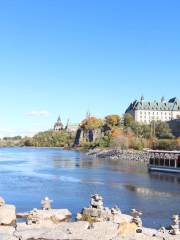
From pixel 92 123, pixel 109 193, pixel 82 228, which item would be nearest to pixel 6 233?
pixel 82 228

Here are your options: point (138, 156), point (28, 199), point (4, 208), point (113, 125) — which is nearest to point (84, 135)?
point (113, 125)

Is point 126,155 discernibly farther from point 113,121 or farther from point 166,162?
point 113,121

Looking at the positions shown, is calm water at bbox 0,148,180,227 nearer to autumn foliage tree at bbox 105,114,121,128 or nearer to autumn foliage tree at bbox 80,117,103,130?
autumn foliage tree at bbox 105,114,121,128

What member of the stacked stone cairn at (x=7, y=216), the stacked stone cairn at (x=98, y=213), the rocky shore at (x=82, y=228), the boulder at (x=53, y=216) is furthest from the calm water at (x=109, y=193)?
the stacked stone cairn at (x=7, y=216)

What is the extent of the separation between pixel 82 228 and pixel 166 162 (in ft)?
173

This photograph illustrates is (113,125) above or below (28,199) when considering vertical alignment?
above

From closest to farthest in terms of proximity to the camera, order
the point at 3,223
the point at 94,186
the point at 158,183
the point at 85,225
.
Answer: the point at 85,225 < the point at 3,223 < the point at 94,186 < the point at 158,183

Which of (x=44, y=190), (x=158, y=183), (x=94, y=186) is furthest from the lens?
(x=158, y=183)

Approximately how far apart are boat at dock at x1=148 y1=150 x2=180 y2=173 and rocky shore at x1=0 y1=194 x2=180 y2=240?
145ft

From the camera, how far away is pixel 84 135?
7682 inches

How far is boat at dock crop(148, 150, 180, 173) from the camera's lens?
70438 mm

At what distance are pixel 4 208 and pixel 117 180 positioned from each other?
3227 centimetres

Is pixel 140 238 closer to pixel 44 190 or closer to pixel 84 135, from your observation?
pixel 44 190

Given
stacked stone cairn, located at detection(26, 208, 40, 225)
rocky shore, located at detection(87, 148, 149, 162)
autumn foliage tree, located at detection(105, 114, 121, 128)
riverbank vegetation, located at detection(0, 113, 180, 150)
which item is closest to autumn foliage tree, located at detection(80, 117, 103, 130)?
riverbank vegetation, located at detection(0, 113, 180, 150)
